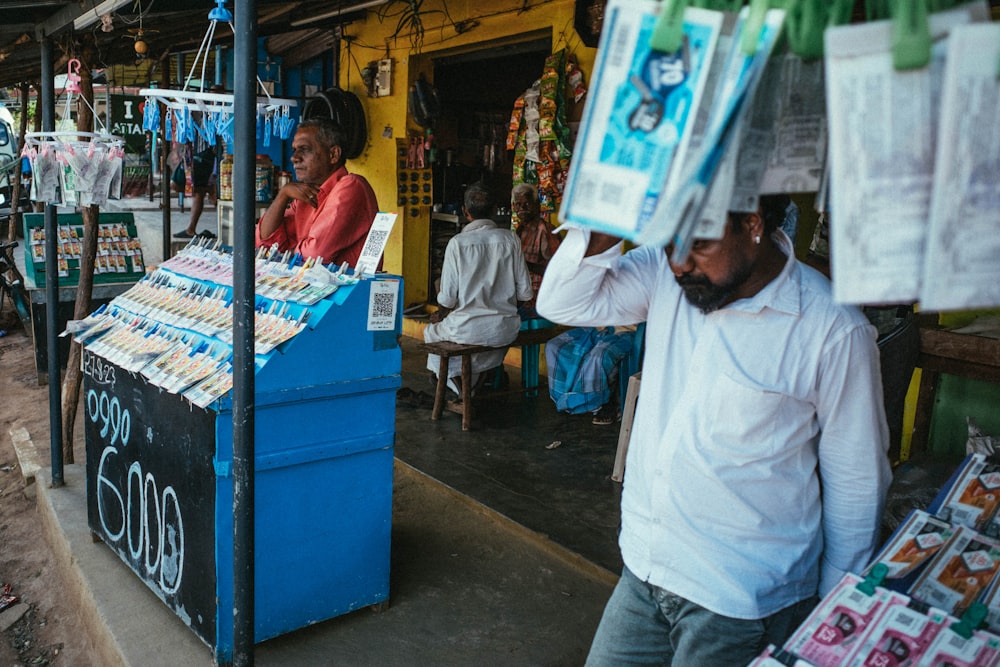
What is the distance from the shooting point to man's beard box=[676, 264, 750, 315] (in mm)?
1570

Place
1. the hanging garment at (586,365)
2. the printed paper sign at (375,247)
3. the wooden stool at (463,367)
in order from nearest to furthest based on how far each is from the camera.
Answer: the printed paper sign at (375,247)
the wooden stool at (463,367)
the hanging garment at (586,365)

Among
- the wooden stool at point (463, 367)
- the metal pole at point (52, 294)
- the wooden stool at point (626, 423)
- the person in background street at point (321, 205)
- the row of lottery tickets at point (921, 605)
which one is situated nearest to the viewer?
the row of lottery tickets at point (921, 605)

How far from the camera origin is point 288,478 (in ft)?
9.66

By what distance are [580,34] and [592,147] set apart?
4.99 m

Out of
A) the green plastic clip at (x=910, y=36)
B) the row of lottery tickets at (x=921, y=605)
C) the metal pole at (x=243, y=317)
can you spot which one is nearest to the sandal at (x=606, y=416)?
the metal pole at (x=243, y=317)

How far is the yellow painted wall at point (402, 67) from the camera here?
699 centimetres

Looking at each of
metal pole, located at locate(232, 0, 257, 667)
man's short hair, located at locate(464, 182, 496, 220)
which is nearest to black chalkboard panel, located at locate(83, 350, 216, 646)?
metal pole, located at locate(232, 0, 257, 667)

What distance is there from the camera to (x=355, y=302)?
2.94 metres

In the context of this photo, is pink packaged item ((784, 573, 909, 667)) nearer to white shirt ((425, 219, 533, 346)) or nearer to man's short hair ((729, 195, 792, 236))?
man's short hair ((729, 195, 792, 236))

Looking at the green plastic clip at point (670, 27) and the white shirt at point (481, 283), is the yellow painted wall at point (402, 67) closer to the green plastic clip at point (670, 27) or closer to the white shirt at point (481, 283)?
the white shirt at point (481, 283)

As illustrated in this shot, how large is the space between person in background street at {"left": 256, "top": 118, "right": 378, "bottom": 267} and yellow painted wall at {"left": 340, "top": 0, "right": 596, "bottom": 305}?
305 centimetres

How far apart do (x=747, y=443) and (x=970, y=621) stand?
0.47 metres

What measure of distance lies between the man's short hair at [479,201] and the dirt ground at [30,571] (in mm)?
2926

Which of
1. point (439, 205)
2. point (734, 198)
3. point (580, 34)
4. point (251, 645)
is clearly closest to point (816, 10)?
point (734, 198)
